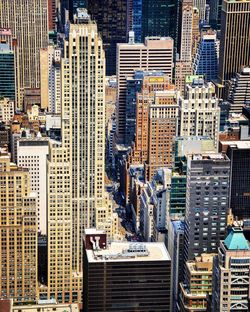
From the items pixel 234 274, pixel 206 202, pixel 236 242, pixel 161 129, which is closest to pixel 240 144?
Result: pixel 206 202

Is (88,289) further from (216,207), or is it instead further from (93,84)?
(93,84)

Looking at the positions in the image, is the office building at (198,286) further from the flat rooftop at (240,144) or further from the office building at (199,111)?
the office building at (199,111)

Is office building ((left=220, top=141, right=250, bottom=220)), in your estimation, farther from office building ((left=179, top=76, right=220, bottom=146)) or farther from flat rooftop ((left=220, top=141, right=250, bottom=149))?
office building ((left=179, top=76, right=220, bottom=146))

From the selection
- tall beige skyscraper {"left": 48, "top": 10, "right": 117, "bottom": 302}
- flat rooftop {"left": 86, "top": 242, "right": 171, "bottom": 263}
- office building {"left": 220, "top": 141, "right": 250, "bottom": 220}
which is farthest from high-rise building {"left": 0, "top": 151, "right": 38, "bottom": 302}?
office building {"left": 220, "top": 141, "right": 250, "bottom": 220}

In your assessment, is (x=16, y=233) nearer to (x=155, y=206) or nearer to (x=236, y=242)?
(x=155, y=206)

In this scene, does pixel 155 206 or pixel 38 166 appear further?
pixel 38 166

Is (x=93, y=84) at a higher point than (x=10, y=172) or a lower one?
higher

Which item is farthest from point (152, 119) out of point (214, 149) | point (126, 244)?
point (126, 244)
